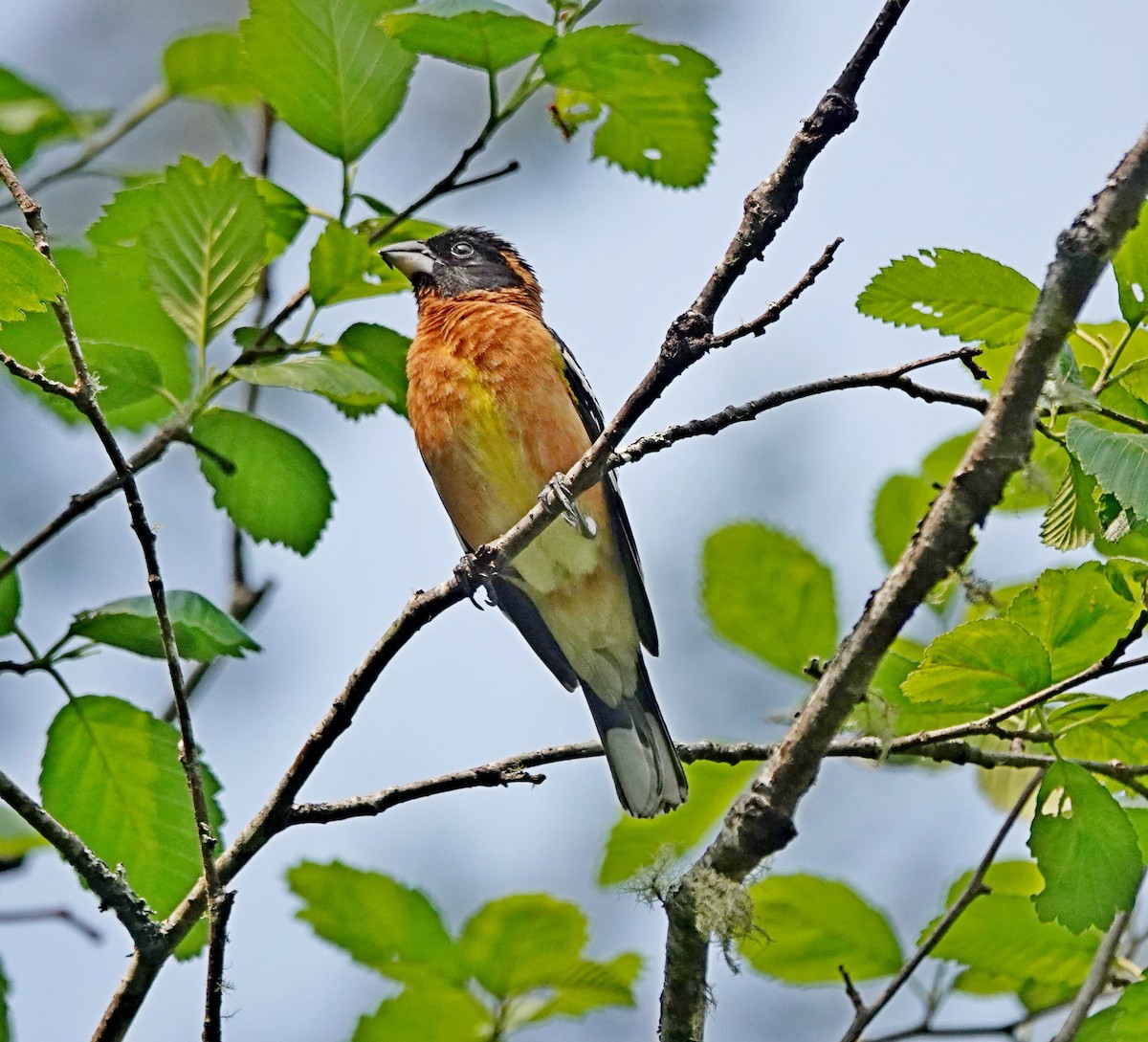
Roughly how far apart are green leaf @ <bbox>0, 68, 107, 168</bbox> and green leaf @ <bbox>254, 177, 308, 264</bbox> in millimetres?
858

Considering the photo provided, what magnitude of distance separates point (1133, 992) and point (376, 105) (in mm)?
3107

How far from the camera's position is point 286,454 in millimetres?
4117

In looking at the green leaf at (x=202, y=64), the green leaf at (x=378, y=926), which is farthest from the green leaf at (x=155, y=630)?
the green leaf at (x=202, y=64)

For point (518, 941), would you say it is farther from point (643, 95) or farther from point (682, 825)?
point (643, 95)

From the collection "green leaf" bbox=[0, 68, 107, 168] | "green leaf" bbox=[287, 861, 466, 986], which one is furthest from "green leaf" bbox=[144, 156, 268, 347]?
"green leaf" bbox=[287, 861, 466, 986]

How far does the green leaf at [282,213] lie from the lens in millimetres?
4379

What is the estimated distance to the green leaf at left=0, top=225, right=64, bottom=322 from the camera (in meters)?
2.79

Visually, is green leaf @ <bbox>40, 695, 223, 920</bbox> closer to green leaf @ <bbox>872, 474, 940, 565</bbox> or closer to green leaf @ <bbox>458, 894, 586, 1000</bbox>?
green leaf @ <bbox>458, 894, 586, 1000</bbox>

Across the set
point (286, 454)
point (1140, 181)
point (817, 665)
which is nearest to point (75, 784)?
point (286, 454)

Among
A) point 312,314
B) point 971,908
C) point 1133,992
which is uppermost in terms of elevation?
point 312,314

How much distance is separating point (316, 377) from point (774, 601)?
1591 mm

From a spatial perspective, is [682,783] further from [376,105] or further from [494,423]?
[376,105]

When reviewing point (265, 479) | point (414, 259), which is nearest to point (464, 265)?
point (414, 259)

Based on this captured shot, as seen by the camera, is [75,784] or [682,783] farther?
[682,783]
